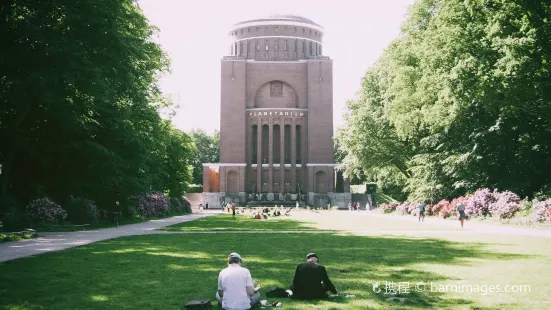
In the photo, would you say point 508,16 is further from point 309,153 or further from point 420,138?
point 309,153

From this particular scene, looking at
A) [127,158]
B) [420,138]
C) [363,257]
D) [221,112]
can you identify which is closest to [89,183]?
[127,158]

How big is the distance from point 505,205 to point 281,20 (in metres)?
54.9

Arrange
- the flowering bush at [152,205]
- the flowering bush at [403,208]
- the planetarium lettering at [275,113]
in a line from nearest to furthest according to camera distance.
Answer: the flowering bush at [152,205], the flowering bush at [403,208], the planetarium lettering at [275,113]

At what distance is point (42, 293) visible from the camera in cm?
802

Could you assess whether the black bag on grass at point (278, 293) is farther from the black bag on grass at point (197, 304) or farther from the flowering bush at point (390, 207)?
the flowering bush at point (390, 207)

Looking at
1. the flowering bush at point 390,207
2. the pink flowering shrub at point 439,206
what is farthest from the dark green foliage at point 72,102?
the flowering bush at point 390,207

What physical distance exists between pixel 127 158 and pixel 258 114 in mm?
44895

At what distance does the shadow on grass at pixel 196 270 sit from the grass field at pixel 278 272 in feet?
0.05

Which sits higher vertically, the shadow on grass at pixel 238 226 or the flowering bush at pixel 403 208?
the flowering bush at pixel 403 208

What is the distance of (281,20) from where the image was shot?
246ft

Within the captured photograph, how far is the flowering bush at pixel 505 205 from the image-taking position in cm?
2545

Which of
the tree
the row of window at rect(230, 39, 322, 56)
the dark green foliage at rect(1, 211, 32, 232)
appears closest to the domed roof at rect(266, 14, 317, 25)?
the row of window at rect(230, 39, 322, 56)

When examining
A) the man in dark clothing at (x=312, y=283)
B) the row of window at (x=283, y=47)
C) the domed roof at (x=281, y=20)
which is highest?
the domed roof at (x=281, y=20)

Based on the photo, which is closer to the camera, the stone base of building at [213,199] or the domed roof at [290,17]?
the stone base of building at [213,199]
